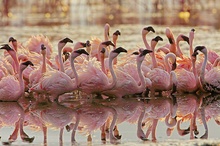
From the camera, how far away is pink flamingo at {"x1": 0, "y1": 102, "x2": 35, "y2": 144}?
8.34 meters

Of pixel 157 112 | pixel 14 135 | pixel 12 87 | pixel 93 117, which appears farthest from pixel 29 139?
pixel 12 87

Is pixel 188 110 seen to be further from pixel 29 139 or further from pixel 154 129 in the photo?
pixel 29 139

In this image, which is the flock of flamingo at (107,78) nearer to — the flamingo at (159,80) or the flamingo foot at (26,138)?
the flamingo at (159,80)

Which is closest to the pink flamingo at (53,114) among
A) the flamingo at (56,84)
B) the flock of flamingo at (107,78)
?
the flock of flamingo at (107,78)

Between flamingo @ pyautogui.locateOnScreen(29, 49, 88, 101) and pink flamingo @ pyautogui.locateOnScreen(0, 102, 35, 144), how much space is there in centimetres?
47

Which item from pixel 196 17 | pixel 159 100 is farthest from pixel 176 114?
pixel 196 17

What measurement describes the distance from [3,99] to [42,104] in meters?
0.64

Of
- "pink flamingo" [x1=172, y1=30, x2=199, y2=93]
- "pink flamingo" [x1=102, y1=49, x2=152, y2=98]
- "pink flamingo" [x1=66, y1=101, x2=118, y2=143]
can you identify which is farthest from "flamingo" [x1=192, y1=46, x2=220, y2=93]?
"pink flamingo" [x1=66, y1=101, x2=118, y2=143]

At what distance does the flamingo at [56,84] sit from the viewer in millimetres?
10602

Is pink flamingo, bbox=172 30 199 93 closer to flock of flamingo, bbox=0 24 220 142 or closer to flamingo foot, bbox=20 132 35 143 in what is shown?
flock of flamingo, bbox=0 24 220 142

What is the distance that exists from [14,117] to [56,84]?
119 centimetres

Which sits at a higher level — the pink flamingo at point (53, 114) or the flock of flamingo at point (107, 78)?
the flock of flamingo at point (107, 78)

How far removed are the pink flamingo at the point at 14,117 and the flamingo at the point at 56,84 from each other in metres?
0.47

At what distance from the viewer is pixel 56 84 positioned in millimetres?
10617
